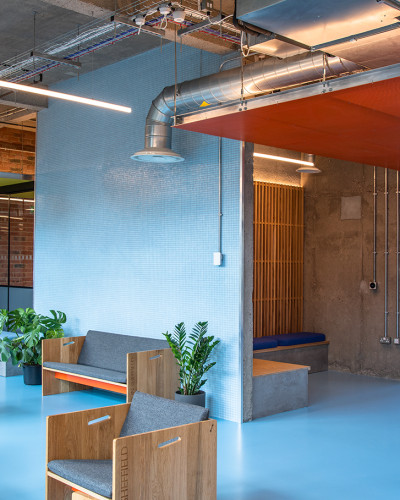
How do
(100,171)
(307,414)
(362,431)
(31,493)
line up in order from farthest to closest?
(100,171) → (307,414) → (362,431) → (31,493)

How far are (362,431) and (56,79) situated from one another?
7.23 meters

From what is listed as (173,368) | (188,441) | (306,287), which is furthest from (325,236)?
(188,441)

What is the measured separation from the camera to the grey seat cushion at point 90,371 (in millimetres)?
7727

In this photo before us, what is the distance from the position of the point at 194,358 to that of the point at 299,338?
3572mm

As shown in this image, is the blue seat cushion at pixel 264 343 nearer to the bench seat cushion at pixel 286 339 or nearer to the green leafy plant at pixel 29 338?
the bench seat cushion at pixel 286 339

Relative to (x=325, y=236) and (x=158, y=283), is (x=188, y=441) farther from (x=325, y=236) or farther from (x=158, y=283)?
(x=325, y=236)

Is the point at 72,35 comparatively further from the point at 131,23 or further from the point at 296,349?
the point at 296,349

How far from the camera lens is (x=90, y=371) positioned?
8148 mm

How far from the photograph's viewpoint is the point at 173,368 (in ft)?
25.4

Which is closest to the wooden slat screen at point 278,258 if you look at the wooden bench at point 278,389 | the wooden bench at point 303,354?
the wooden bench at point 303,354

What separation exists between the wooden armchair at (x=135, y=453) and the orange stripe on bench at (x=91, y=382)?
3.20 meters

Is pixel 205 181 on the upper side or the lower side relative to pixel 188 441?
upper

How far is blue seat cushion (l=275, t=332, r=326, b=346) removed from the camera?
10.2 m

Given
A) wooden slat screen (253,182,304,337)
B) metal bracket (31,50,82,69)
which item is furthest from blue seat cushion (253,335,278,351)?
metal bracket (31,50,82,69)
